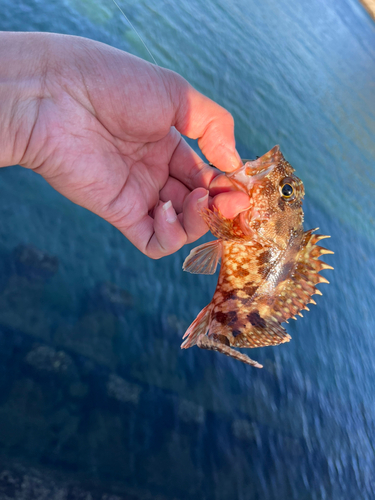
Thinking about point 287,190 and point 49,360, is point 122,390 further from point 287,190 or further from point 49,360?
point 287,190

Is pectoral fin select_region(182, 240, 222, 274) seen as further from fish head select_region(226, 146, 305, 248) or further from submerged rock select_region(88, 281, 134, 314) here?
submerged rock select_region(88, 281, 134, 314)

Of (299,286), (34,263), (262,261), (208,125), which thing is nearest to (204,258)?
(262,261)

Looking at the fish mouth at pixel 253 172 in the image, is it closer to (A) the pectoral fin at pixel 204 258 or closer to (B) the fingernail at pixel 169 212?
(A) the pectoral fin at pixel 204 258

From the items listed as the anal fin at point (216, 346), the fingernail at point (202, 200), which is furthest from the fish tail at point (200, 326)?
the fingernail at point (202, 200)

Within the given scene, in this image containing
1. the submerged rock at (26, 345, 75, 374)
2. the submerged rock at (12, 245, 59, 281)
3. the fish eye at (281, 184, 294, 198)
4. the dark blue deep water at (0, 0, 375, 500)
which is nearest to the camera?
the fish eye at (281, 184, 294, 198)

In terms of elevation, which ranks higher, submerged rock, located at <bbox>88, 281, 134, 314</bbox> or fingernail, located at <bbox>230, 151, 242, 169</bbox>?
fingernail, located at <bbox>230, 151, 242, 169</bbox>

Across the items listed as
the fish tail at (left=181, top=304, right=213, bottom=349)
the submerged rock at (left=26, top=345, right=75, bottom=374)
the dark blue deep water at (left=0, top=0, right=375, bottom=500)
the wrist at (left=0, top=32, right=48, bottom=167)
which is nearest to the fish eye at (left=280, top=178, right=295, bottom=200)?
the fish tail at (left=181, top=304, right=213, bottom=349)

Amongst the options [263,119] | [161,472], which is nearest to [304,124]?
[263,119]
